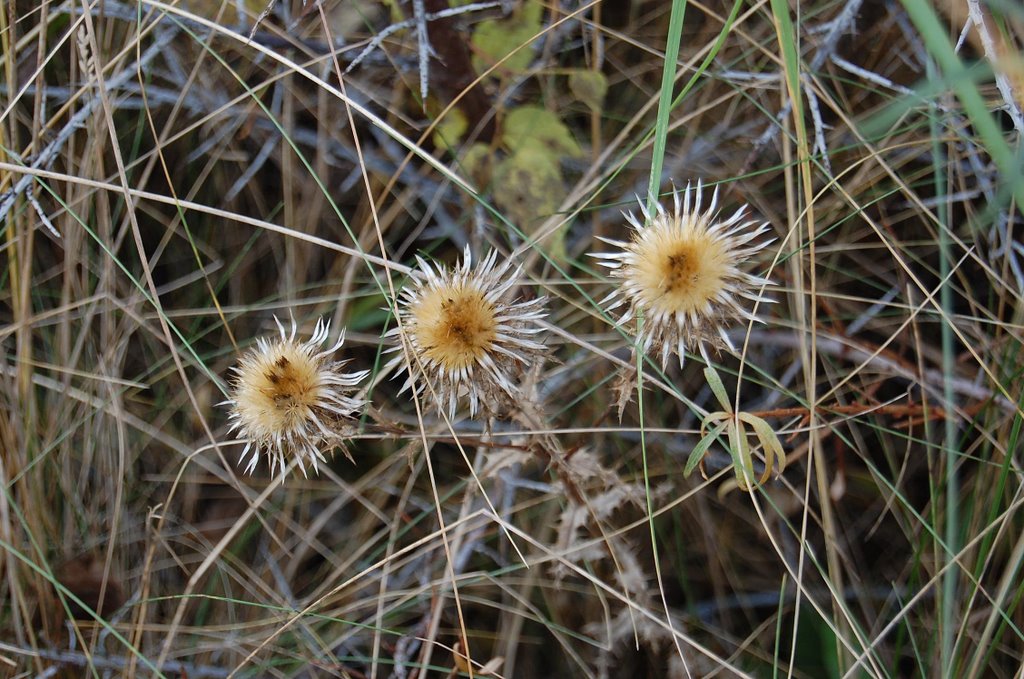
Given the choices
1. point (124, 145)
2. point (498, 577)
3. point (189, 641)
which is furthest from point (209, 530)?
point (124, 145)

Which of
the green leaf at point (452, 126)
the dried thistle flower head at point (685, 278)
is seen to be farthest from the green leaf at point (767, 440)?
the green leaf at point (452, 126)

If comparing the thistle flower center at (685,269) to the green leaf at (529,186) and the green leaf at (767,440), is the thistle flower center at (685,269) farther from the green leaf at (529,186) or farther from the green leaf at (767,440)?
the green leaf at (529,186)

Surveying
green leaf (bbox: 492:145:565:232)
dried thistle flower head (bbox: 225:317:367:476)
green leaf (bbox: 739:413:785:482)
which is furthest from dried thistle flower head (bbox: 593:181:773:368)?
green leaf (bbox: 492:145:565:232)

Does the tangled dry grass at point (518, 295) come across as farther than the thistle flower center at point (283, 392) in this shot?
Yes

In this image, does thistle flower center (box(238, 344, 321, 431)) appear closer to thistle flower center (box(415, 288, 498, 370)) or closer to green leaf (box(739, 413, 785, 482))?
thistle flower center (box(415, 288, 498, 370))

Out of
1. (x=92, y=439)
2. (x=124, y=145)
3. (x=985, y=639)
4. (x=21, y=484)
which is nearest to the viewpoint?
(x=985, y=639)

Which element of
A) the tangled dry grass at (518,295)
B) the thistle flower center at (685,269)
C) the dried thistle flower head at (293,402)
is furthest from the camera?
the tangled dry grass at (518,295)

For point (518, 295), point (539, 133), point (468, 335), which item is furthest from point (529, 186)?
point (468, 335)

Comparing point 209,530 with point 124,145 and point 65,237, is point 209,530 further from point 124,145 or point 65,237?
point 124,145
